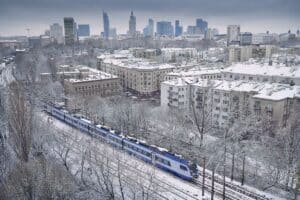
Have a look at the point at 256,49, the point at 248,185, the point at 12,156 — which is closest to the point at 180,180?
the point at 248,185

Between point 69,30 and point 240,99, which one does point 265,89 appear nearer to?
point 240,99

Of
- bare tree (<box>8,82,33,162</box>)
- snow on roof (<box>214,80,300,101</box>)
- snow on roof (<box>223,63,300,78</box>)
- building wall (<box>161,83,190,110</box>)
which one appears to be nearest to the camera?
bare tree (<box>8,82,33,162</box>)

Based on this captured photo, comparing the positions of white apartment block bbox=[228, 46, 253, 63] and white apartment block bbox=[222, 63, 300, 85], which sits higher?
white apartment block bbox=[228, 46, 253, 63]

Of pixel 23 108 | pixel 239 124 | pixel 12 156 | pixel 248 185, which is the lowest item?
pixel 248 185

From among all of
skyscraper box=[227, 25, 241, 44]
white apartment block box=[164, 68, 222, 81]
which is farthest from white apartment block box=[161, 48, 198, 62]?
skyscraper box=[227, 25, 241, 44]

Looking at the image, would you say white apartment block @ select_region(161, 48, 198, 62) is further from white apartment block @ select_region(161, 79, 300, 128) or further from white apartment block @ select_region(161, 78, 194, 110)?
white apartment block @ select_region(161, 79, 300, 128)

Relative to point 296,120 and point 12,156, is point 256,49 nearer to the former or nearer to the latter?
point 296,120

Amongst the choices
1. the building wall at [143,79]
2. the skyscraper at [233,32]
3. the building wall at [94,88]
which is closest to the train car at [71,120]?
the building wall at [94,88]

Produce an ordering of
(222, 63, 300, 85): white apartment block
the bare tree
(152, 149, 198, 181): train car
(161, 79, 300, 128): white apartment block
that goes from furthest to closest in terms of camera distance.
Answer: (222, 63, 300, 85): white apartment block, (161, 79, 300, 128): white apartment block, (152, 149, 198, 181): train car, the bare tree
